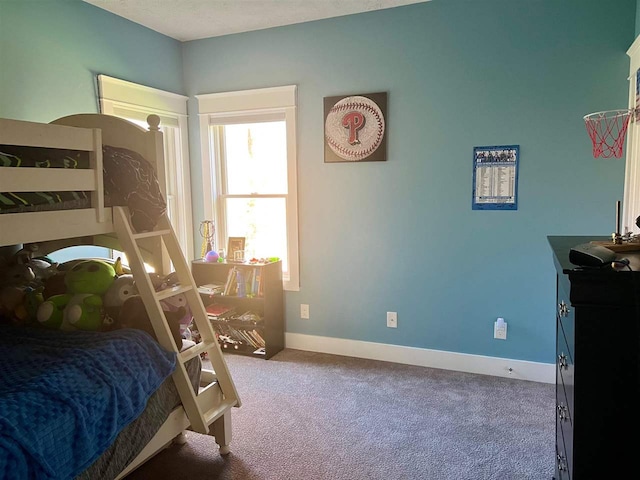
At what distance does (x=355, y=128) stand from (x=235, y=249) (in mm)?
1332

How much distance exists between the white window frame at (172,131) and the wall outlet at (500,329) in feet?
8.14

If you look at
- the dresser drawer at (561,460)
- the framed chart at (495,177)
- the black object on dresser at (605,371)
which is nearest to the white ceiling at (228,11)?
the framed chart at (495,177)

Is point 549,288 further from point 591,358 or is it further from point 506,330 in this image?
point 591,358

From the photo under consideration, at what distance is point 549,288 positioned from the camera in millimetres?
2938

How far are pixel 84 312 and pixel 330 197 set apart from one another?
1.94 metres

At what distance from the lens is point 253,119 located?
3.62 m

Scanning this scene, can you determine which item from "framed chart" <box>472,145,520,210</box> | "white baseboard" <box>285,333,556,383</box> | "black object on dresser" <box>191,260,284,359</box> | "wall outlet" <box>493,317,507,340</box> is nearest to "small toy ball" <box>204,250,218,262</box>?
"black object on dresser" <box>191,260,284,359</box>

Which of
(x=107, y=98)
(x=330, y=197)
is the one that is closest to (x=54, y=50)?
(x=107, y=98)

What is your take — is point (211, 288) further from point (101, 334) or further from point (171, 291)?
point (101, 334)

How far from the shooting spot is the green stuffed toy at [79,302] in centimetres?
197

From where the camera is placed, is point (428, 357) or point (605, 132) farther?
point (428, 357)

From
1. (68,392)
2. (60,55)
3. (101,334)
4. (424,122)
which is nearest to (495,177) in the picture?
(424,122)

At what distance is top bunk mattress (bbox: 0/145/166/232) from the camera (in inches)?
70.5

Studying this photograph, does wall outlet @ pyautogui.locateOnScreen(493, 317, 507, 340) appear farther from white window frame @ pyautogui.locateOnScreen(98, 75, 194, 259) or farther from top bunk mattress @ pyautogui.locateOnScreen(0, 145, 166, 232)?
white window frame @ pyautogui.locateOnScreen(98, 75, 194, 259)
